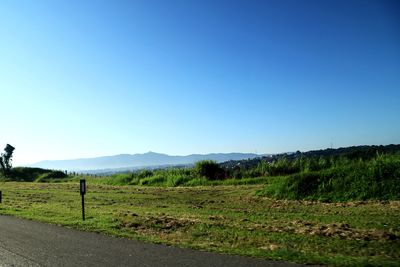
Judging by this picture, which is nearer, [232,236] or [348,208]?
[232,236]

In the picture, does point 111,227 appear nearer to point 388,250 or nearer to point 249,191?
point 388,250

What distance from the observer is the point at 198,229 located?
13406 millimetres

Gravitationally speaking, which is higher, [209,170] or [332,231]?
[209,170]

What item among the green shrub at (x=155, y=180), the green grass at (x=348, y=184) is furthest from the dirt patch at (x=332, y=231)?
the green shrub at (x=155, y=180)

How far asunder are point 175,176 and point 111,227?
90.5 feet

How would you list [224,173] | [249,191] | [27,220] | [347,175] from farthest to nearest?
1. [224,173]
2. [249,191]
3. [347,175]
4. [27,220]

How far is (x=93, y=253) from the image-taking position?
10164mm

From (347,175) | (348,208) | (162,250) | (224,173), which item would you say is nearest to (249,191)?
(347,175)

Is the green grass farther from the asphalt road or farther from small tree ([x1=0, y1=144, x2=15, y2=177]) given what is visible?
small tree ([x1=0, y1=144, x2=15, y2=177])

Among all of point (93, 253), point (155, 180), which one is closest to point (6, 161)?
point (155, 180)

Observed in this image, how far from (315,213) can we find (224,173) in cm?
2375

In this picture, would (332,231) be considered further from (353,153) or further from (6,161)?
(6,161)

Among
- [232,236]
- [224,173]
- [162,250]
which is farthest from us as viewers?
[224,173]

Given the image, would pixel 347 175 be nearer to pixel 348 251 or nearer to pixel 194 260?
pixel 348 251
